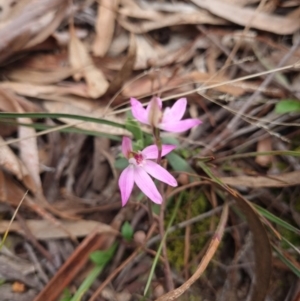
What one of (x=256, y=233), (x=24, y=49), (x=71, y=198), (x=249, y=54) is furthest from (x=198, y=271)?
(x=24, y=49)

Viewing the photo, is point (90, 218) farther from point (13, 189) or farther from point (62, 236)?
point (13, 189)

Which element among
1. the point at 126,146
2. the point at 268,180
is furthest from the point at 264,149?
the point at 126,146

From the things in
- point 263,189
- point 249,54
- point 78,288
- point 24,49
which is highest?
point 24,49

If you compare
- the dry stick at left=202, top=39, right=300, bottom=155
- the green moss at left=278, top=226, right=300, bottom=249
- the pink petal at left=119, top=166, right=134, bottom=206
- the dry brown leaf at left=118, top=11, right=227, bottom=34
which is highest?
the dry brown leaf at left=118, top=11, right=227, bottom=34

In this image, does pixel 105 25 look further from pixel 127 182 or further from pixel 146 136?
pixel 127 182

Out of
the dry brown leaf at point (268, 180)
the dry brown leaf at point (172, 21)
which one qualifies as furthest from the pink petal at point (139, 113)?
the dry brown leaf at point (172, 21)

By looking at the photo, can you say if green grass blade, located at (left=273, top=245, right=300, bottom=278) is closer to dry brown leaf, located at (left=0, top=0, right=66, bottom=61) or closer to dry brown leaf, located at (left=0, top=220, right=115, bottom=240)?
dry brown leaf, located at (left=0, top=220, right=115, bottom=240)

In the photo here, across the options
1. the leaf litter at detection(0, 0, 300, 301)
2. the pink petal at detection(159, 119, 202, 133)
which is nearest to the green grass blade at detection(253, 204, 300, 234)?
the leaf litter at detection(0, 0, 300, 301)
